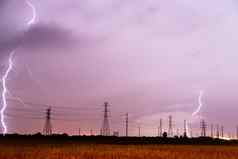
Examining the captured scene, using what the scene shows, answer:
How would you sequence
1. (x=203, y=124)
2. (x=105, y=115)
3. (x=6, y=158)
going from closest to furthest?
(x=6, y=158) < (x=105, y=115) < (x=203, y=124)

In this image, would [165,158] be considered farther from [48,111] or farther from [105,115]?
[48,111]

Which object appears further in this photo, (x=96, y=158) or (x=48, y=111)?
(x=48, y=111)

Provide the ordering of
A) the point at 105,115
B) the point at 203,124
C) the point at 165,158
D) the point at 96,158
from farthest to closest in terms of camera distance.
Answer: the point at 203,124 → the point at 105,115 → the point at 165,158 → the point at 96,158

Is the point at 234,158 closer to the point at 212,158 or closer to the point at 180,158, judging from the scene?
the point at 212,158

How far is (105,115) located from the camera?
93938 millimetres

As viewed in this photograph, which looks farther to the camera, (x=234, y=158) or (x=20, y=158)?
(x=234, y=158)

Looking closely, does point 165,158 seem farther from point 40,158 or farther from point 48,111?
point 48,111

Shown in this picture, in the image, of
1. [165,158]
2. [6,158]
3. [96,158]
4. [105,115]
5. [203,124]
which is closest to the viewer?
[6,158]

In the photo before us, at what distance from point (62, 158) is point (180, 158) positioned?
7.70 meters

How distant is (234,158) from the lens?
31.1 m

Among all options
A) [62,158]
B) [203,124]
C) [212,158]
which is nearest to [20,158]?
[62,158]

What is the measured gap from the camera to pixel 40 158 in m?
26.7

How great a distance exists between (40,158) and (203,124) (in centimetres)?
12952

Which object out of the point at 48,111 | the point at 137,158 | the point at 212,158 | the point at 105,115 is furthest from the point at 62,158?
the point at 48,111
